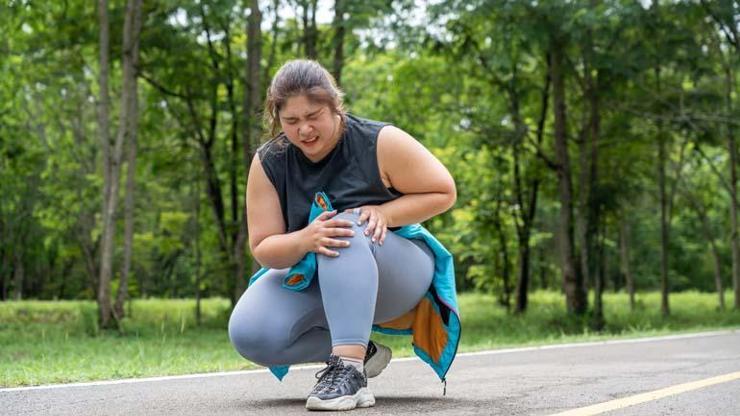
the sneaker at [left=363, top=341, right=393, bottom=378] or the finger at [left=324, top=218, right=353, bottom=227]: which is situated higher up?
the finger at [left=324, top=218, right=353, bottom=227]

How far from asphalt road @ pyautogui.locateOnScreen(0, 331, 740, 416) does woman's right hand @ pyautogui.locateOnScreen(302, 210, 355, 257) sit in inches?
26.2

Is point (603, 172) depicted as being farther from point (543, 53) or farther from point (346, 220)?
point (346, 220)

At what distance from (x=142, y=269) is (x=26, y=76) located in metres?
31.0

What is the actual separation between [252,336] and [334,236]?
24.3 inches

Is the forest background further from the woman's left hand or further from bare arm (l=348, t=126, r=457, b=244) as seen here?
the woman's left hand

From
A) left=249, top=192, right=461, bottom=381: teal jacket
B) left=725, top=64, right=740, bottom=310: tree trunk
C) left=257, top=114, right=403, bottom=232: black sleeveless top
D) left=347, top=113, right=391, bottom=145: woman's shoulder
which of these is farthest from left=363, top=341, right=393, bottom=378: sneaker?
left=725, top=64, right=740, bottom=310: tree trunk

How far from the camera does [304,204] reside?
14.2 ft

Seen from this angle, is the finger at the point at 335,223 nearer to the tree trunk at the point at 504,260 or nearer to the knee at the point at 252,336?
the knee at the point at 252,336

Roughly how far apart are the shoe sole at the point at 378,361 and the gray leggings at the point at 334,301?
0.67ft

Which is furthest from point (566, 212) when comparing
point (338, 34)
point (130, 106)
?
point (130, 106)

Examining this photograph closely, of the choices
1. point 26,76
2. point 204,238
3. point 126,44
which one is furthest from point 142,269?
point 126,44

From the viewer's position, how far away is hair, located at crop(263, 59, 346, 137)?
4.05 m

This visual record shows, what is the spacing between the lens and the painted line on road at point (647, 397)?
387cm

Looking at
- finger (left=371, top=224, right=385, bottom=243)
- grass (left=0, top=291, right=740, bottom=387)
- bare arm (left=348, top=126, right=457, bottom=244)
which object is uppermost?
bare arm (left=348, top=126, right=457, bottom=244)
